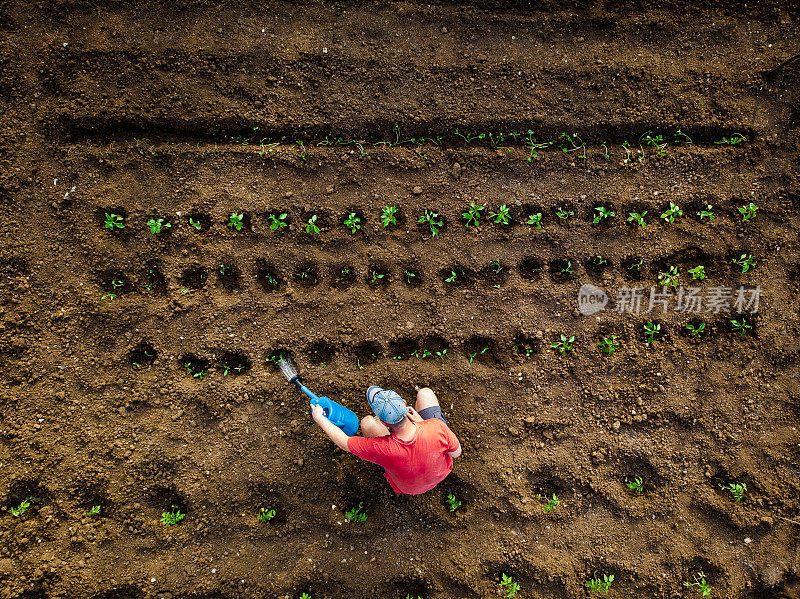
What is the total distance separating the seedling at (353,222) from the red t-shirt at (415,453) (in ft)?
4.65

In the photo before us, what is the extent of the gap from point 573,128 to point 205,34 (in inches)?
107

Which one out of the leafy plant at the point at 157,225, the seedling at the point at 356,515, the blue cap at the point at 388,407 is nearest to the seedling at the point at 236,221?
the leafy plant at the point at 157,225

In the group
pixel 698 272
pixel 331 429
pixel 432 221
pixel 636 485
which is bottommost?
pixel 636 485

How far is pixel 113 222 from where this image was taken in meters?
2.83

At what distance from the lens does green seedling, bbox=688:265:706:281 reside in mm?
2961

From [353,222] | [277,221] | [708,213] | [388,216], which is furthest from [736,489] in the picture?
[277,221]

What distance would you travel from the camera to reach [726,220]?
300 cm

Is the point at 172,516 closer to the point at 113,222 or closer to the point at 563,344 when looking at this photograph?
the point at 113,222

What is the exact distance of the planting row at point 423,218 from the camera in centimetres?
286

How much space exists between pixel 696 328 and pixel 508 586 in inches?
91.6

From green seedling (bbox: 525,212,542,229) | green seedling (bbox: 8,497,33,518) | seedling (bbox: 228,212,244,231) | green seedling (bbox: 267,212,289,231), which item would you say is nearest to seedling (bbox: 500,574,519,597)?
green seedling (bbox: 525,212,542,229)

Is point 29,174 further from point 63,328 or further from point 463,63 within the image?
point 463,63

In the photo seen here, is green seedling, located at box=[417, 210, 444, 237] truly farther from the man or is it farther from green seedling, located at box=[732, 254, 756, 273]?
green seedling, located at box=[732, 254, 756, 273]

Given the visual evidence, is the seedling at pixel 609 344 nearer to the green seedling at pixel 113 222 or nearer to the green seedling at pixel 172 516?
the green seedling at pixel 172 516
